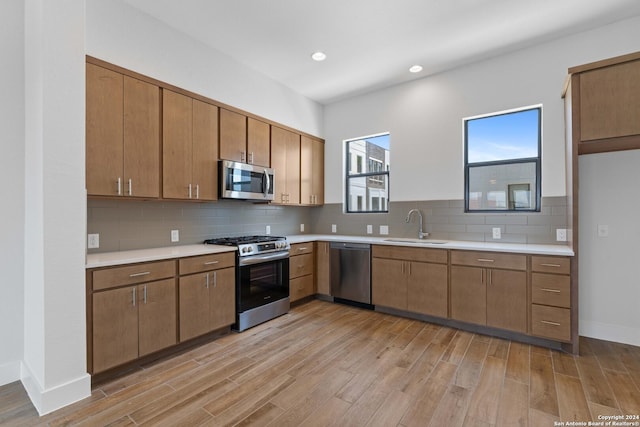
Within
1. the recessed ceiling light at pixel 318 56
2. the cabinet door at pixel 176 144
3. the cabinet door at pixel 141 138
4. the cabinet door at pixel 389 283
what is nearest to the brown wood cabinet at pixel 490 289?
the cabinet door at pixel 389 283

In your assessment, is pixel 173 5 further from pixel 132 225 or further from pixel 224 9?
pixel 132 225

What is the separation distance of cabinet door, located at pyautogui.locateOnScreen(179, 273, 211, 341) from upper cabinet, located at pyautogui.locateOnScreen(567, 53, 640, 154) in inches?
142

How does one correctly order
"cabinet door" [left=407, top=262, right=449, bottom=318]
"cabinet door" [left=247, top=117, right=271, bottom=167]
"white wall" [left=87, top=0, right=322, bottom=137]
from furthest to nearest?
"cabinet door" [left=247, top=117, right=271, bottom=167] < "cabinet door" [left=407, top=262, right=449, bottom=318] < "white wall" [left=87, top=0, right=322, bottom=137]

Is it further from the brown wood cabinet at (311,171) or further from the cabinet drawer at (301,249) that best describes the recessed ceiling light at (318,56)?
the cabinet drawer at (301,249)

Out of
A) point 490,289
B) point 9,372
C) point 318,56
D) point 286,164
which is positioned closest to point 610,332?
point 490,289

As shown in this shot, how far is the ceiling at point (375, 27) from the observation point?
264 centimetres

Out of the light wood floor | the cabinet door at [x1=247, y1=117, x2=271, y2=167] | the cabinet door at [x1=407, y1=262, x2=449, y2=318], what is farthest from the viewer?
the cabinet door at [x1=247, y1=117, x2=271, y2=167]

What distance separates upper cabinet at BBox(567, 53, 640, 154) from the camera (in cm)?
239

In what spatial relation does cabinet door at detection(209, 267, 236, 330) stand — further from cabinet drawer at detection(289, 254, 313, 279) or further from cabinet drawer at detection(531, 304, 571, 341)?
cabinet drawer at detection(531, 304, 571, 341)

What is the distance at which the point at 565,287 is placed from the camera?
104 inches

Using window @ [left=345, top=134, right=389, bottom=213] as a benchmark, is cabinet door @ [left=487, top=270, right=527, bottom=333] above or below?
below

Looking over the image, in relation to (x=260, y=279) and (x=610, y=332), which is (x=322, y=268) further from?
(x=610, y=332)

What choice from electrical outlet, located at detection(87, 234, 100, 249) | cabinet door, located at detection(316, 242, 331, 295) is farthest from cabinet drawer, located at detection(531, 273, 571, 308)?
electrical outlet, located at detection(87, 234, 100, 249)

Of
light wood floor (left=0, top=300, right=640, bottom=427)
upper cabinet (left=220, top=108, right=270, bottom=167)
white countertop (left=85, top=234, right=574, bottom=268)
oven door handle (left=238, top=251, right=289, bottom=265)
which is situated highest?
upper cabinet (left=220, top=108, right=270, bottom=167)
